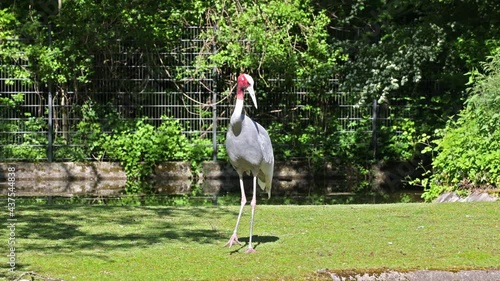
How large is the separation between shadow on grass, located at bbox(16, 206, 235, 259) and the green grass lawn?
0.01 meters

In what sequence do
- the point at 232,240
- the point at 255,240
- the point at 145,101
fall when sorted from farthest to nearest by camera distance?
the point at 145,101
the point at 255,240
the point at 232,240

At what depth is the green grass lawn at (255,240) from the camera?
7.65 meters

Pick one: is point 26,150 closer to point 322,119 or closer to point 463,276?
point 322,119

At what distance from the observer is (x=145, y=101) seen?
19844 millimetres

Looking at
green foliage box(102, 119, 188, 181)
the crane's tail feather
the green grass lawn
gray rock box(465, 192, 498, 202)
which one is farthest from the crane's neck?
green foliage box(102, 119, 188, 181)

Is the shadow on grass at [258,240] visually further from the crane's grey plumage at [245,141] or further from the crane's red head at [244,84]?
the crane's red head at [244,84]

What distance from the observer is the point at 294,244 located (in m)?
8.80

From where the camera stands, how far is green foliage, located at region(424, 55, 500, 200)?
12531 mm

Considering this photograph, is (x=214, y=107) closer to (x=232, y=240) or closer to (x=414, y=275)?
(x=232, y=240)

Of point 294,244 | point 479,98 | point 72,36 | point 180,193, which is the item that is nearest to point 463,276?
point 294,244

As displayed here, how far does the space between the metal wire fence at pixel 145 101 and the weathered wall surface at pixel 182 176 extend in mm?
490

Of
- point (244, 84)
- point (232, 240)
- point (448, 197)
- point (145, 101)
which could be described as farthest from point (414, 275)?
point (145, 101)

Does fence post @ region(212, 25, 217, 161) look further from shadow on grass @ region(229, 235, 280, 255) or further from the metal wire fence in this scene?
shadow on grass @ region(229, 235, 280, 255)

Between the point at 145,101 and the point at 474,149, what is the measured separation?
348 inches
